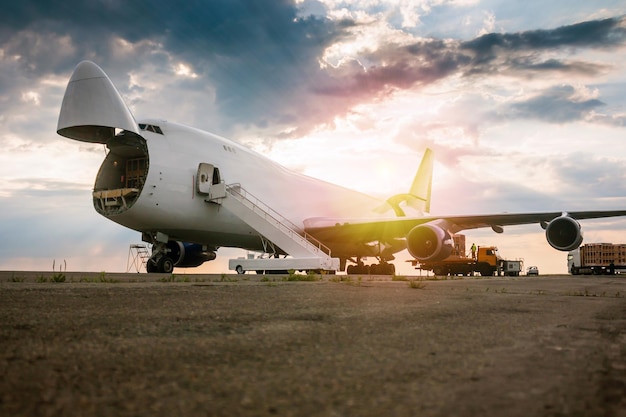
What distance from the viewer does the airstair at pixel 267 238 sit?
15797 mm

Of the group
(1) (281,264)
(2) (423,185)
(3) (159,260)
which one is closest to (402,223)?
(1) (281,264)

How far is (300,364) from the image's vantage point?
1890 millimetres

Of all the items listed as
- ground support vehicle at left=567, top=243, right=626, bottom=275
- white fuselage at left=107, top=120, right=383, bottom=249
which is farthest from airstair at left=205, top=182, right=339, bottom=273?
ground support vehicle at left=567, top=243, right=626, bottom=275

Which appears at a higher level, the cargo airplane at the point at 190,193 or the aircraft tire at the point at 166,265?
the cargo airplane at the point at 190,193

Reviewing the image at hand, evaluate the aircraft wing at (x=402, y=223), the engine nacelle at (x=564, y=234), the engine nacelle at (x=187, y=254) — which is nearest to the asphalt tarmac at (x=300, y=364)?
the engine nacelle at (x=564, y=234)

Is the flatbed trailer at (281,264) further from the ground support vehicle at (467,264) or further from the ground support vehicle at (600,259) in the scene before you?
the ground support vehicle at (600,259)

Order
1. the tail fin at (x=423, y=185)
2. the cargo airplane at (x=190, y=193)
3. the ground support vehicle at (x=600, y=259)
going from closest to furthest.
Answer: the cargo airplane at (x=190, y=193), the tail fin at (x=423, y=185), the ground support vehicle at (x=600, y=259)

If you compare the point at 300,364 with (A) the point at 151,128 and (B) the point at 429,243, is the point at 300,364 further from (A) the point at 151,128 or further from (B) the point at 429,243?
(B) the point at 429,243

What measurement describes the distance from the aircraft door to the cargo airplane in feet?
0.11

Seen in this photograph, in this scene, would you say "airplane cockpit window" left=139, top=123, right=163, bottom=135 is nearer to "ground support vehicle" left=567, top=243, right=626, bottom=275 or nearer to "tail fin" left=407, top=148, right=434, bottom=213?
"tail fin" left=407, top=148, right=434, bottom=213

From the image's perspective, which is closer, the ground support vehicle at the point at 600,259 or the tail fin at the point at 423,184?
the tail fin at the point at 423,184

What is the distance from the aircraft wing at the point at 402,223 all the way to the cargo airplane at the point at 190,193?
1.7 inches

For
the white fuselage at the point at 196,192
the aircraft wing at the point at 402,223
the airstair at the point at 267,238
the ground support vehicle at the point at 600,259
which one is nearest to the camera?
the white fuselage at the point at 196,192

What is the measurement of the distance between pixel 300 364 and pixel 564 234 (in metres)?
17.0
